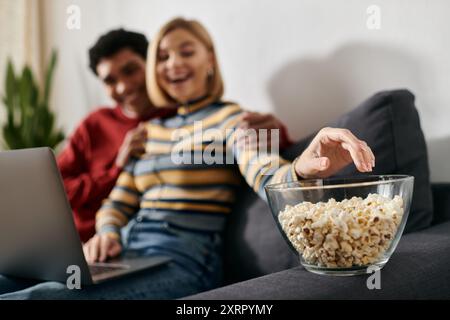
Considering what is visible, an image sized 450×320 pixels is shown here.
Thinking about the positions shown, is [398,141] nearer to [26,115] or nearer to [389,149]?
[389,149]

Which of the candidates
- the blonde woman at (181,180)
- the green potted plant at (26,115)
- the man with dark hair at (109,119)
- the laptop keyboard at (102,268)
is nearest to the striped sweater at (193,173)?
the blonde woman at (181,180)

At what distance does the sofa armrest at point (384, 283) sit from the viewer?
2.29ft

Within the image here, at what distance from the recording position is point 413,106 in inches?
44.9

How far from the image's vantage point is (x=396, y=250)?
903 millimetres

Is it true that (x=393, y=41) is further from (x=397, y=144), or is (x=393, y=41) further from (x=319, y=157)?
(x=319, y=157)

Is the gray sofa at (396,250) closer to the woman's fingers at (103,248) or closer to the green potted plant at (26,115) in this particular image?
the woman's fingers at (103,248)

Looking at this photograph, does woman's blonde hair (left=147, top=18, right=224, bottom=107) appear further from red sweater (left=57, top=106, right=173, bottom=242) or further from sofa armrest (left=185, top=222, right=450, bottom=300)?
sofa armrest (left=185, top=222, right=450, bottom=300)

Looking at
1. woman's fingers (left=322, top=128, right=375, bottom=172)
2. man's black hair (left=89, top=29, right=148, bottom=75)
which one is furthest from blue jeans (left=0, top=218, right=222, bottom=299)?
man's black hair (left=89, top=29, right=148, bottom=75)

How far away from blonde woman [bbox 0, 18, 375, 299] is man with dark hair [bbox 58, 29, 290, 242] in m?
0.25

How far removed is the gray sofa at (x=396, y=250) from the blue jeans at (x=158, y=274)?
2.6 inches

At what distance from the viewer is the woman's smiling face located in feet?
4.93

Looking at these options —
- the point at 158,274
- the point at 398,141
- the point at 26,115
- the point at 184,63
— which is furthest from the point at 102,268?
the point at 26,115

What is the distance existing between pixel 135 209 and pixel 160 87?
374mm

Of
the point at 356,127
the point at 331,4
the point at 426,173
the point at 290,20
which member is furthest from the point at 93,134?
the point at 426,173
